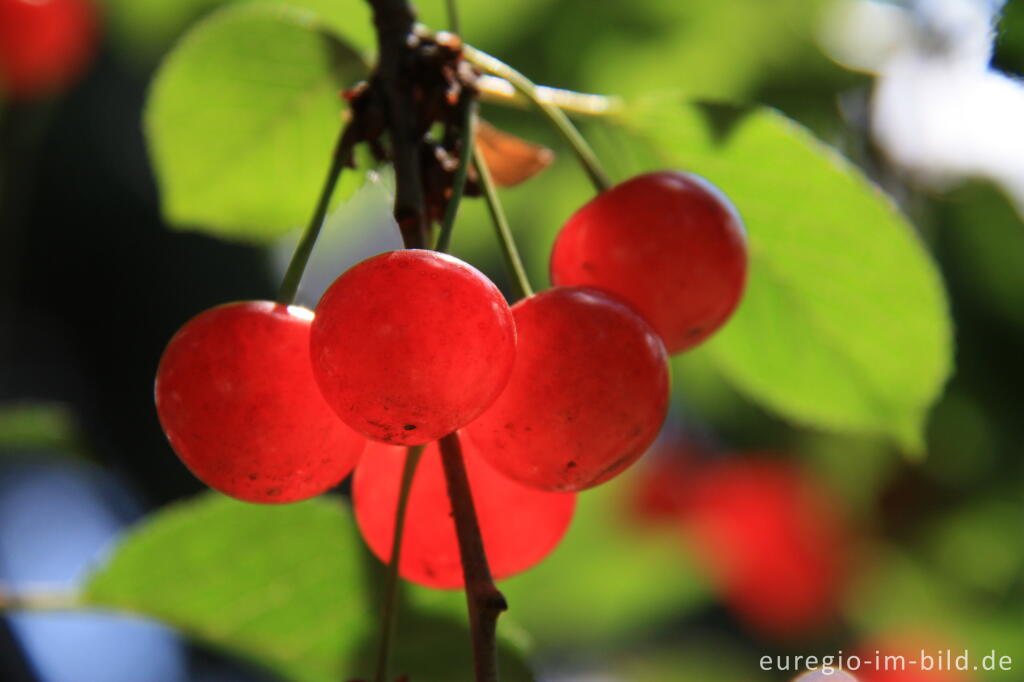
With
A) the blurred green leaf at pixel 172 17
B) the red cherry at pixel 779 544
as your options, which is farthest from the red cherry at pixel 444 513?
the red cherry at pixel 779 544

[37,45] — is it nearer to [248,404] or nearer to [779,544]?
[248,404]

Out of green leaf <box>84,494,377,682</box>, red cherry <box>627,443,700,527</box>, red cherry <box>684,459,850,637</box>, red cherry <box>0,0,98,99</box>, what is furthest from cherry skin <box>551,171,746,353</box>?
red cherry <box>627,443,700,527</box>

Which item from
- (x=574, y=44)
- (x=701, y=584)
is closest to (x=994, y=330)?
(x=574, y=44)

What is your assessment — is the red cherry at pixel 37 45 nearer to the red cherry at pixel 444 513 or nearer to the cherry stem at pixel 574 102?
the cherry stem at pixel 574 102

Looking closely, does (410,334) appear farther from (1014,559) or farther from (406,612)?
(1014,559)

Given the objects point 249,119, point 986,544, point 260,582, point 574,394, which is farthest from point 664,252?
point 986,544

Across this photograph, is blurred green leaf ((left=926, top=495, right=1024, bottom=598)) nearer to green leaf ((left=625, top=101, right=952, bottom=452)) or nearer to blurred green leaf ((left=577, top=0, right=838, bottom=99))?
blurred green leaf ((left=577, top=0, right=838, bottom=99))
